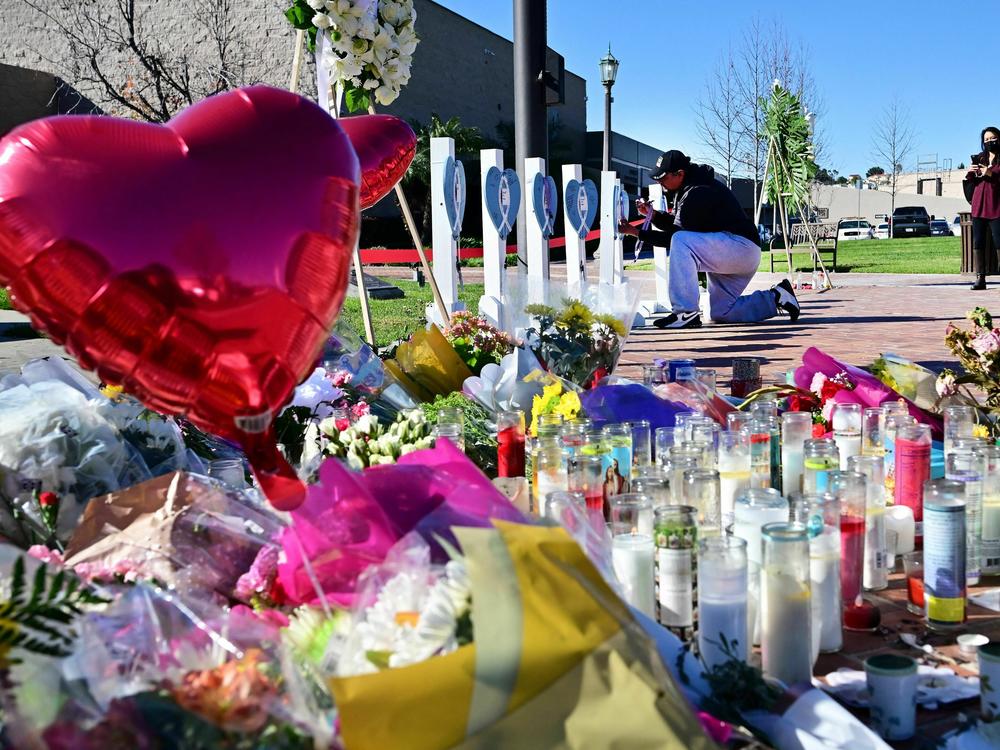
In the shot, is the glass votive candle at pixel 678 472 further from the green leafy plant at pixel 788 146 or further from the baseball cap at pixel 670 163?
the green leafy plant at pixel 788 146

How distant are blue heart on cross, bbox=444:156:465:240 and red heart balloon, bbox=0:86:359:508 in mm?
6274

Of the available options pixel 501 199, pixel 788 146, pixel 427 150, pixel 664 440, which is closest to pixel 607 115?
pixel 788 146

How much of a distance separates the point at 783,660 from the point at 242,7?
1172 inches

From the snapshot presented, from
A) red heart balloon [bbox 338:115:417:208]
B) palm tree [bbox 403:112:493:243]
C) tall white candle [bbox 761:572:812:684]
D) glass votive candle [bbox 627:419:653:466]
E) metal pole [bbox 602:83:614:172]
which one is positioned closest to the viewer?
tall white candle [bbox 761:572:812:684]

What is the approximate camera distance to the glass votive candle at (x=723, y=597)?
1935 millimetres

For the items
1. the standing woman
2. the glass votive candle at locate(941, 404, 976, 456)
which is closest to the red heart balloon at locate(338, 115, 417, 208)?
the glass votive candle at locate(941, 404, 976, 456)

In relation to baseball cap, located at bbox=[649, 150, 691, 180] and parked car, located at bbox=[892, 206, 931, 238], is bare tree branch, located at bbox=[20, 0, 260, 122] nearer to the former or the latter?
baseball cap, located at bbox=[649, 150, 691, 180]

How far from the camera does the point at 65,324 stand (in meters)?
1.68

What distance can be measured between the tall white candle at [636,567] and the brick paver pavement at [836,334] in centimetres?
451

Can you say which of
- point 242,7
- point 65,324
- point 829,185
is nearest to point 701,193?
point 65,324

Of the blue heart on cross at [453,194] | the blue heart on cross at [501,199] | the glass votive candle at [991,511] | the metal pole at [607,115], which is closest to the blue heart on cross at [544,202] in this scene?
the blue heart on cross at [501,199]

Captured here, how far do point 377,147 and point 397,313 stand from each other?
362 inches

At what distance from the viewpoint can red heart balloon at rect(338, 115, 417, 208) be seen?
10.5 ft

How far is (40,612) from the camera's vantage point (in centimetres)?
128
